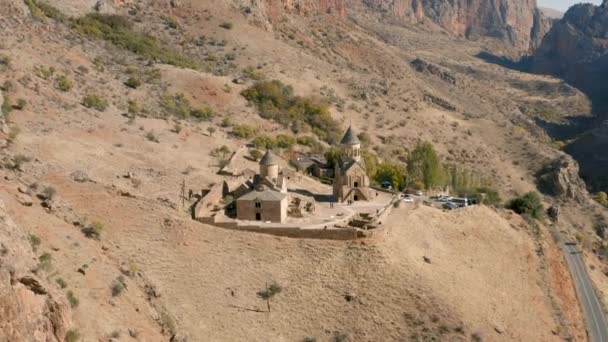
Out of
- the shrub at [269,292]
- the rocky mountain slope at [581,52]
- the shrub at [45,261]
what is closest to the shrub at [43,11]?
the shrub at [45,261]

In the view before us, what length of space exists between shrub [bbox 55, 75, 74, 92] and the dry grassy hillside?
0.19m

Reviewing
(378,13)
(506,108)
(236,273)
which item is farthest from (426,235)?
(378,13)

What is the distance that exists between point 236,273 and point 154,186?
8.08 metres

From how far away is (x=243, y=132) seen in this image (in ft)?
167

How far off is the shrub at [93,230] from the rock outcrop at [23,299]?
5.69 meters

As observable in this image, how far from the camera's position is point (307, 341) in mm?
25219

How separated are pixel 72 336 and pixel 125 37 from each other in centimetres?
4678

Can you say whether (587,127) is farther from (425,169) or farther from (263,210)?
(263,210)

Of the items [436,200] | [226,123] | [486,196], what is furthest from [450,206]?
[226,123]

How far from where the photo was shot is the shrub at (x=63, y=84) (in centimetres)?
4377

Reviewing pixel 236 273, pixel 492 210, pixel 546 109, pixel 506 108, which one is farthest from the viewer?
pixel 546 109

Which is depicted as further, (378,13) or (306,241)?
(378,13)

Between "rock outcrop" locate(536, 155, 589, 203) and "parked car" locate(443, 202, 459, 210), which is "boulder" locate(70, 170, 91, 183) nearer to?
"parked car" locate(443, 202, 459, 210)

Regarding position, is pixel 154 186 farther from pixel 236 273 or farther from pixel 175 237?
pixel 236 273
